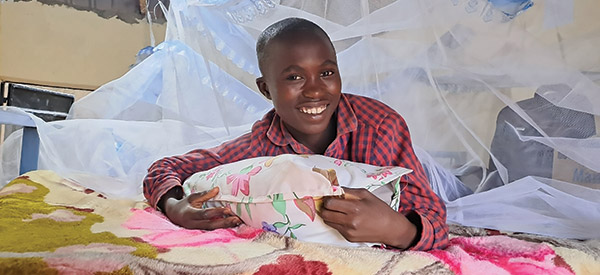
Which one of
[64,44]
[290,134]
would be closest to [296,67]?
[290,134]

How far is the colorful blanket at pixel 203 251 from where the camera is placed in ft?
1.81

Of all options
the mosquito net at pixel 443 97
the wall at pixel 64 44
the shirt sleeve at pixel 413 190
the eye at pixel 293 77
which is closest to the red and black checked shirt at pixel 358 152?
the shirt sleeve at pixel 413 190

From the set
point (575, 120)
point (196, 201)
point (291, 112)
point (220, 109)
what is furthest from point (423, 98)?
point (196, 201)

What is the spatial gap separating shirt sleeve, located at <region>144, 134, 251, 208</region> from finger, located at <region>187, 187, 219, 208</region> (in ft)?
0.46

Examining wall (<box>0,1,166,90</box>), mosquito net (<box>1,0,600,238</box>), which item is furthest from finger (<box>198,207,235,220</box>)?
wall (<box>0,1,166,90</box>)

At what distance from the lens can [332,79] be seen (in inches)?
39.2

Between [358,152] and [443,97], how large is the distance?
16.4 inches

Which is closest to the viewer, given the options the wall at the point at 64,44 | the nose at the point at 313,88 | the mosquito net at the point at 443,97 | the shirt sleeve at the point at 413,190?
the shirt sleeve at the point at 413,190

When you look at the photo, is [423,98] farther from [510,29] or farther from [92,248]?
[92,248]

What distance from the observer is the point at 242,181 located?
83 cm

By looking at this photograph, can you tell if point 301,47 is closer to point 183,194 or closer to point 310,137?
point 310,137

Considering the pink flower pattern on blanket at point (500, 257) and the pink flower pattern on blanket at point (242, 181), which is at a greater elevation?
the pink flower pattern on blanket at point (242, 181)

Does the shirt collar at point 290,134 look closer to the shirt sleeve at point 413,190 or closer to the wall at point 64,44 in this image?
the shirt sleeve at point 413,190

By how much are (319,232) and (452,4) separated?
73cm
